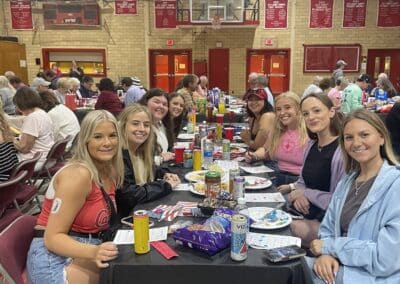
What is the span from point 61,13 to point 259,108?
973 centimetres

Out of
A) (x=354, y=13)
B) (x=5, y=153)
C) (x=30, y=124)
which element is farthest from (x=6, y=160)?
(x=354, y=13)

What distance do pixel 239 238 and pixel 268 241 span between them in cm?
26

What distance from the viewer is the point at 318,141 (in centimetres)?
283

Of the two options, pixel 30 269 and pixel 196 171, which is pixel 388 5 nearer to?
pixel 196 171

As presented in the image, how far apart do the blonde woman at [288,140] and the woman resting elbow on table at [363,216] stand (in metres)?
1.31

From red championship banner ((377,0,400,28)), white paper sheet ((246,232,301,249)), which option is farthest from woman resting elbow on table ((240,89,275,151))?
red championship banner ((377,0,400,28))

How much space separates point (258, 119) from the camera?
4.18 m

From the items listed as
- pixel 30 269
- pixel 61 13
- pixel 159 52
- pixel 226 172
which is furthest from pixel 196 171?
pixel 61 13

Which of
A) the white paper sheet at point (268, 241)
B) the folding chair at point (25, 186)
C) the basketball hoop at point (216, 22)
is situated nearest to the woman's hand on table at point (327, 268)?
the white paper sheet at point (268, 241)

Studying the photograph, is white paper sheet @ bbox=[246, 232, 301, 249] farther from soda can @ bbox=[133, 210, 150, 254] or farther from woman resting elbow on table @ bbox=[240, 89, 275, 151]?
woman resting elbow on table @ bbox=[240, 89, 275, 151]

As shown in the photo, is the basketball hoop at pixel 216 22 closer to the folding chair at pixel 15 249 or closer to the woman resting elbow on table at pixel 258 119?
the woman resting elbow on table at pixel 258 119

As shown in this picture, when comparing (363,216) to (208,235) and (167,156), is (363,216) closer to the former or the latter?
(208,235)

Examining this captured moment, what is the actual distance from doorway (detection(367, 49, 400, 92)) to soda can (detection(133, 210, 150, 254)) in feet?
38.3

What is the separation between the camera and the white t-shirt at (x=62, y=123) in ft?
17.6
